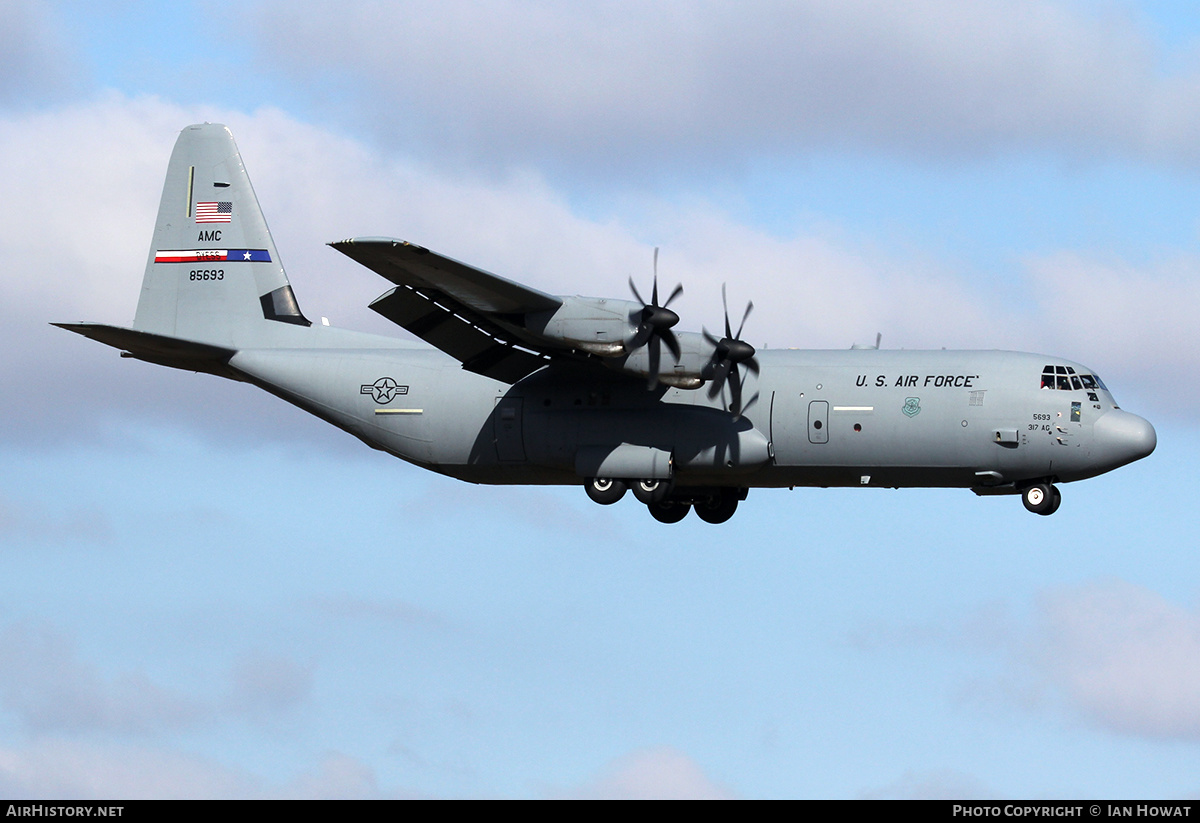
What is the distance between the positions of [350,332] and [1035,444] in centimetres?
1319

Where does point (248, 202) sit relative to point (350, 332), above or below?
above

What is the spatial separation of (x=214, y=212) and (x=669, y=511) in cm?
1099

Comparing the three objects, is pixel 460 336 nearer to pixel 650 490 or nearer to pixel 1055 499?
pixel 650 490

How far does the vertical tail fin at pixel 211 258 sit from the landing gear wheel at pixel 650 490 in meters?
8.03

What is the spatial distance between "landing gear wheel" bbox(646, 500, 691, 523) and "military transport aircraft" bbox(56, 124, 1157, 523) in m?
0.04

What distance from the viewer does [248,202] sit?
32250mm

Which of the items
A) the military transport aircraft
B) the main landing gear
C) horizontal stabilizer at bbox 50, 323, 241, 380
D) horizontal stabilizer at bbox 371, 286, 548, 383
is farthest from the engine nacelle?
horizontal stabilizer at bbox 50, 323, 241, 380

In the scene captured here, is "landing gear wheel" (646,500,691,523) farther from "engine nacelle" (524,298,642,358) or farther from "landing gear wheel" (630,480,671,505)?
"engine nacelle" (524,298,642,358)

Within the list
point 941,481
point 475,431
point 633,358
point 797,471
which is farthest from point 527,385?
point 941,481

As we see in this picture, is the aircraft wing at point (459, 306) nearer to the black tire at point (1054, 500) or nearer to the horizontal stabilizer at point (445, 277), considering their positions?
the horizontal stabilizer at point (445, 277)

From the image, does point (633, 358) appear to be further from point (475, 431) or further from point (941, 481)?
point (941, 481)

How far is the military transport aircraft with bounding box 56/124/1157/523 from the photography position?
26266 mm

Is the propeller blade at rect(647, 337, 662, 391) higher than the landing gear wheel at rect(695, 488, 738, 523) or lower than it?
higher

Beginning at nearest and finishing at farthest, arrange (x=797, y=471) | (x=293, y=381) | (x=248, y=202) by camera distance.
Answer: (x=797, y=471), (x=293, y=381), (x=248, y=202)
